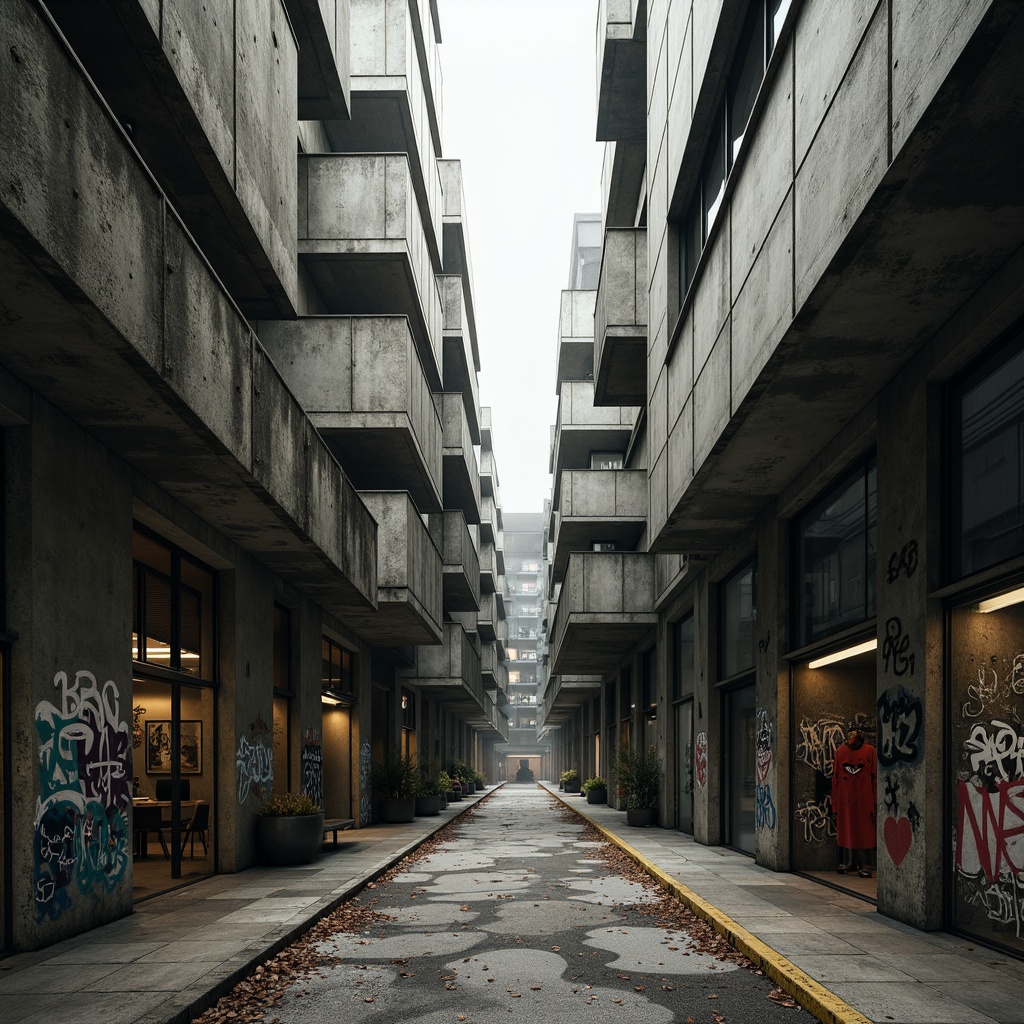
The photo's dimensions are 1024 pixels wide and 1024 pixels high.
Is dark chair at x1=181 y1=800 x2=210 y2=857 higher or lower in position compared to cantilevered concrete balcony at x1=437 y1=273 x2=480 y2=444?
lower

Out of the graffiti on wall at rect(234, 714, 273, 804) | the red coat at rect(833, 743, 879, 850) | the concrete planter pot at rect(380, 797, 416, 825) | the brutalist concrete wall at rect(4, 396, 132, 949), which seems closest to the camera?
the brutalist concrete wall at rect(4, 396, 132, 949)

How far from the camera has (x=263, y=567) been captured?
15375 millimetres

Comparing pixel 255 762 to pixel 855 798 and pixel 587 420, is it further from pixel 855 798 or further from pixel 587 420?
pixel 587 420

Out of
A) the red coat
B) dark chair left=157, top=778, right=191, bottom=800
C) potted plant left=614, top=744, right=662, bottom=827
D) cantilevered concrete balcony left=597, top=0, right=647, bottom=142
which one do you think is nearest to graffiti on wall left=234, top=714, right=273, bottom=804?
dark chair left=157, top=778, right=191, bottom=800

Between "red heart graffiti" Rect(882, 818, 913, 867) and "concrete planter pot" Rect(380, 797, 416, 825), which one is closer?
"red heart graffiti" Rect(882, 818, 913, 867)

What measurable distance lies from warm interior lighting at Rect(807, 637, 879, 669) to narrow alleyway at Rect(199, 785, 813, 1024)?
3.37m

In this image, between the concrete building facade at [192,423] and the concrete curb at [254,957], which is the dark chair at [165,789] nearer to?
the concrete building facade at [192,423]

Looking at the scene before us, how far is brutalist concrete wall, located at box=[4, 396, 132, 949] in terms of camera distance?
8.23 metres

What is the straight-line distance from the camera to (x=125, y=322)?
721cm

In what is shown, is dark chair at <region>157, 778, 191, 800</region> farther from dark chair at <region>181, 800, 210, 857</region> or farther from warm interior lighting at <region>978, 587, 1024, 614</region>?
warm interior lighting at <region>978, 587, 1024, 614</region>

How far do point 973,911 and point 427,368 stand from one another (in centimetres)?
1904

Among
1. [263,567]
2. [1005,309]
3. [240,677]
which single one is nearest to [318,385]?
[263,567]

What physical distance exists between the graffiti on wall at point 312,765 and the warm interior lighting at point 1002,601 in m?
12.3

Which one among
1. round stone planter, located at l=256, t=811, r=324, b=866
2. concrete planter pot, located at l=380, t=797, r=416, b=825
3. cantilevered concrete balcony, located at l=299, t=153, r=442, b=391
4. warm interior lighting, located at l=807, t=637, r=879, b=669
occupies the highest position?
Answer: cantilevered concrete balcony, located at l=299, t=153, r=442, b=391
